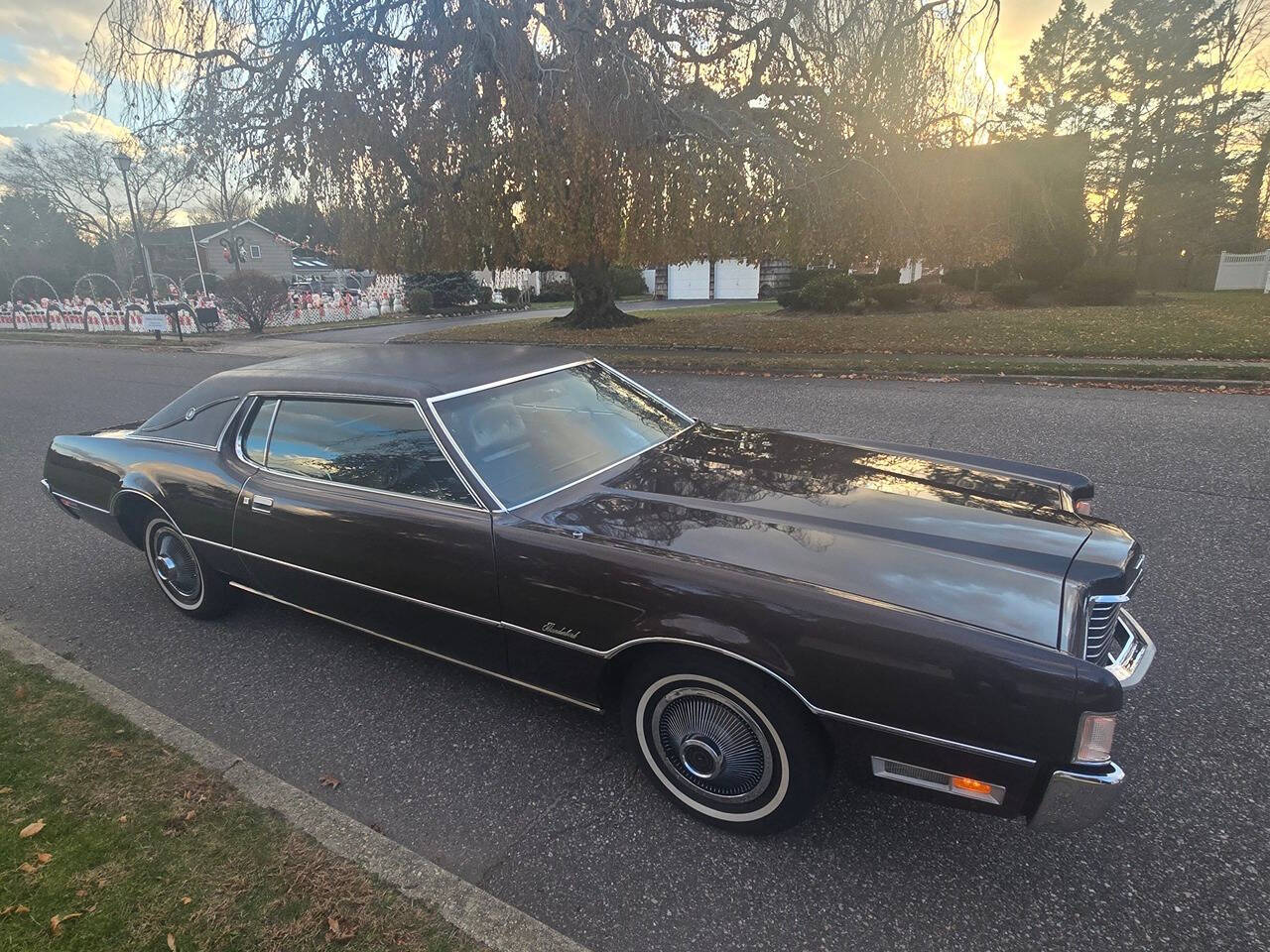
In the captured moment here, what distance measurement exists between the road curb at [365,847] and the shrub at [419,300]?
97.3 ft

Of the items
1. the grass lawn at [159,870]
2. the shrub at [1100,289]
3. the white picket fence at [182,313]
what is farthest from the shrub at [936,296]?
the white picket fence at [182,313]

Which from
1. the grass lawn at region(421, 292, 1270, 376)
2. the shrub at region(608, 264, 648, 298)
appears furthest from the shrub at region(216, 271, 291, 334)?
the shrub at region(608, 264, 648, 298)

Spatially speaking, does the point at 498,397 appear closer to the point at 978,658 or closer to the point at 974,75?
the point at 978,658

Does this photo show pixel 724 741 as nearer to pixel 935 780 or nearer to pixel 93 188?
pixel 935 780

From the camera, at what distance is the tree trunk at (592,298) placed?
61.5ft

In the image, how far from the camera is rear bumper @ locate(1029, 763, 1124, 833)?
167 centimetres

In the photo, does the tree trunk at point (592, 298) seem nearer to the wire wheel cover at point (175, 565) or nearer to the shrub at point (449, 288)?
the wire wheel cover at point (175, 565)

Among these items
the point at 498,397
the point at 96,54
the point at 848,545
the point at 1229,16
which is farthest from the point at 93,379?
the point at 1229,16

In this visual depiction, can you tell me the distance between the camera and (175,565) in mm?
3676

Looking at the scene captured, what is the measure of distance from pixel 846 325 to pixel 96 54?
1474 cm

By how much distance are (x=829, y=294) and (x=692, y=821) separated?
19.8 metres

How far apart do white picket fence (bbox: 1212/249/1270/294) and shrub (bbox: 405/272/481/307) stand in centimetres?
3245

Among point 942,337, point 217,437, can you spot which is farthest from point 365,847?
point 942,337

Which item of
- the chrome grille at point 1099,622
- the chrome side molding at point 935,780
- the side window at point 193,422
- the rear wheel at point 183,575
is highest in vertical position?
the side window at point 193,422
